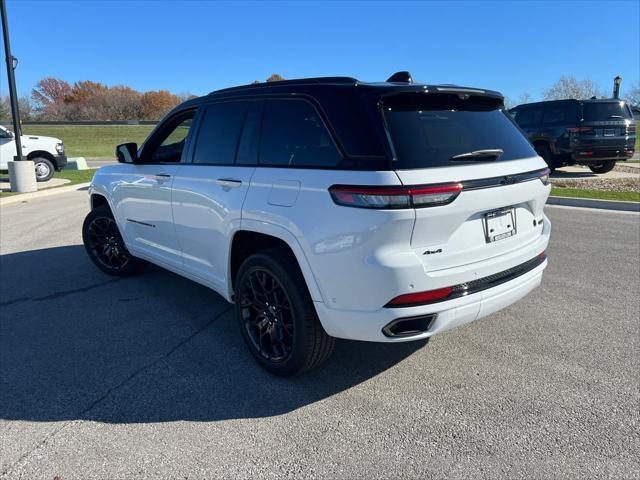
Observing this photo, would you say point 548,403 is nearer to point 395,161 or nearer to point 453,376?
point 453,376

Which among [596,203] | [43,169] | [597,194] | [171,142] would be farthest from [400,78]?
[43,169]

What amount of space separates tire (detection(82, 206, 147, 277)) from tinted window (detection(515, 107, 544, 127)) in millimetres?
12396

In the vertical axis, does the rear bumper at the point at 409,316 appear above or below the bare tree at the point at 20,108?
below

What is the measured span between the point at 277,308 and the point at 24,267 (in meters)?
4.19

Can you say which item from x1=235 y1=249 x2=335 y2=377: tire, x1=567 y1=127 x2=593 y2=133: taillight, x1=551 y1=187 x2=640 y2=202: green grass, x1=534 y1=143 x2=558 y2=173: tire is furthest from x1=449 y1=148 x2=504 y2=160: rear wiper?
x1=534 y1=143 x2=558 y2=173: tire

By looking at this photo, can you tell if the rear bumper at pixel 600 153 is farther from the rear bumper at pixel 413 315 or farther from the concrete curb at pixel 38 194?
the concrete curb at pixel 38 194

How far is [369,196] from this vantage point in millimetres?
2553

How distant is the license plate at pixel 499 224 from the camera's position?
288cm

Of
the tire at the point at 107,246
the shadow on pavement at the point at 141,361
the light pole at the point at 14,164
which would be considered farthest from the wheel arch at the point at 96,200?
the light pole at the point at 14,164

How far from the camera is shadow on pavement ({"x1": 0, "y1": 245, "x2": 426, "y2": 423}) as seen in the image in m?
2.95

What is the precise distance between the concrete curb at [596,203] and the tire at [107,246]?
8.21m

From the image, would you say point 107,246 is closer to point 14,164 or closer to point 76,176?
point 14,164

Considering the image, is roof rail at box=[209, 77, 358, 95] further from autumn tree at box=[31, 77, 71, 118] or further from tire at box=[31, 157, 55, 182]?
autumn tree at box=[31, 77, 71, 118]

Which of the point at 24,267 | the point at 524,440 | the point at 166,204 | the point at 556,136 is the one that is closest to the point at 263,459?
the point at 524,440
